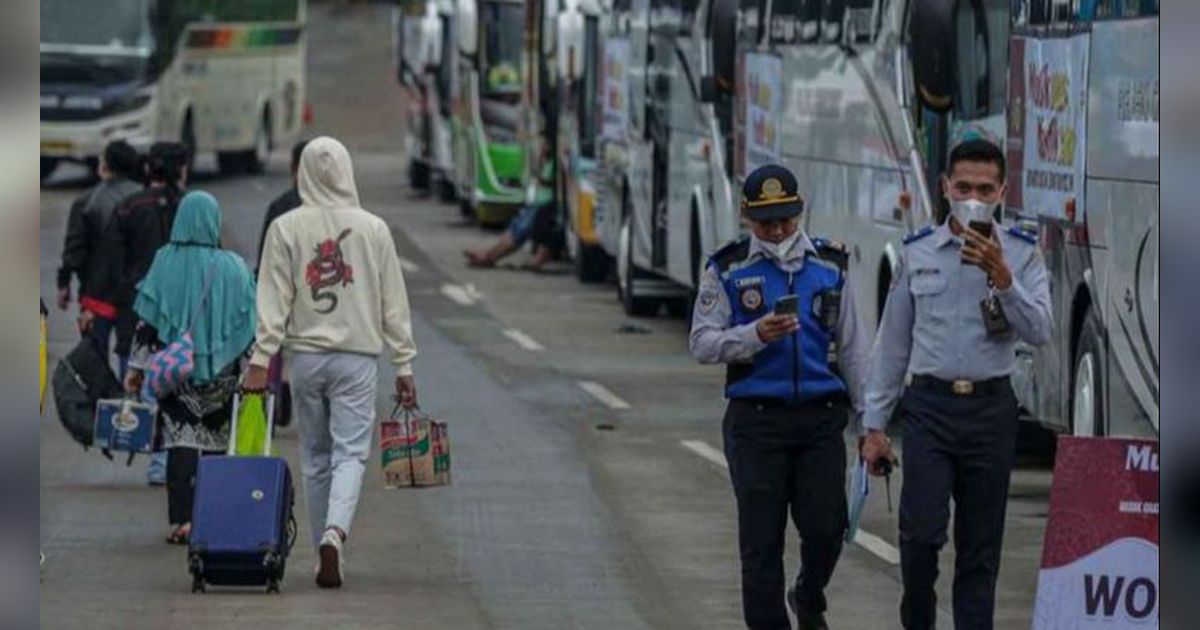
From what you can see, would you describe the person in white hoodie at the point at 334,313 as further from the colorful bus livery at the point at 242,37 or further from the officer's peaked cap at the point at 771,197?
the colorful bus livery at the point at 242,37

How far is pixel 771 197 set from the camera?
34.4 ft

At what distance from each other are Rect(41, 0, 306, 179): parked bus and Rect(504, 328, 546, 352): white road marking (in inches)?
625

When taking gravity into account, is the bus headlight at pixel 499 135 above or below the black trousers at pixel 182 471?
below

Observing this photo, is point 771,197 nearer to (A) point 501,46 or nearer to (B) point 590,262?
(B) point 590,262

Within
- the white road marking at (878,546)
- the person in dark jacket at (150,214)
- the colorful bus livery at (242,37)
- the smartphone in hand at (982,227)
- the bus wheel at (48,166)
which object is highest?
the smartphone in hand at (982,227)

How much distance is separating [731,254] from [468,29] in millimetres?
32207

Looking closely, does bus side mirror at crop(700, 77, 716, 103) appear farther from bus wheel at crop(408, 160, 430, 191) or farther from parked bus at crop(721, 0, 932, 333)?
bus wheel at crop(408, 160, 430, 191)

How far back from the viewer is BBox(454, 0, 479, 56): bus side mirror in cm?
4241

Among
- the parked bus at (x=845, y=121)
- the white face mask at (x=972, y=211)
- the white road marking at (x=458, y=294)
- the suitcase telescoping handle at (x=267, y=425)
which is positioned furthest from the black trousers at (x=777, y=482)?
the white road marking at (x=458, y=294)

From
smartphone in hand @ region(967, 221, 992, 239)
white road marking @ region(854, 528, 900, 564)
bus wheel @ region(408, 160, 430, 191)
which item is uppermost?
smartphone in hand @ region(967, 221, 992, 239)

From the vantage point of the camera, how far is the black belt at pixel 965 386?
10273 millimetres

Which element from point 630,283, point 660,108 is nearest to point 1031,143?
point 660,108

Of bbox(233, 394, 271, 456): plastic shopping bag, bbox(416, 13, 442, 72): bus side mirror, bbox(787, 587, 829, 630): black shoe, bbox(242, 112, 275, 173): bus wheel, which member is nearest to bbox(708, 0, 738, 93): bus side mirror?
bbox(233, 394, 271, 456): plastic shopping bag

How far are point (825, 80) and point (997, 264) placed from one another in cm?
1174
